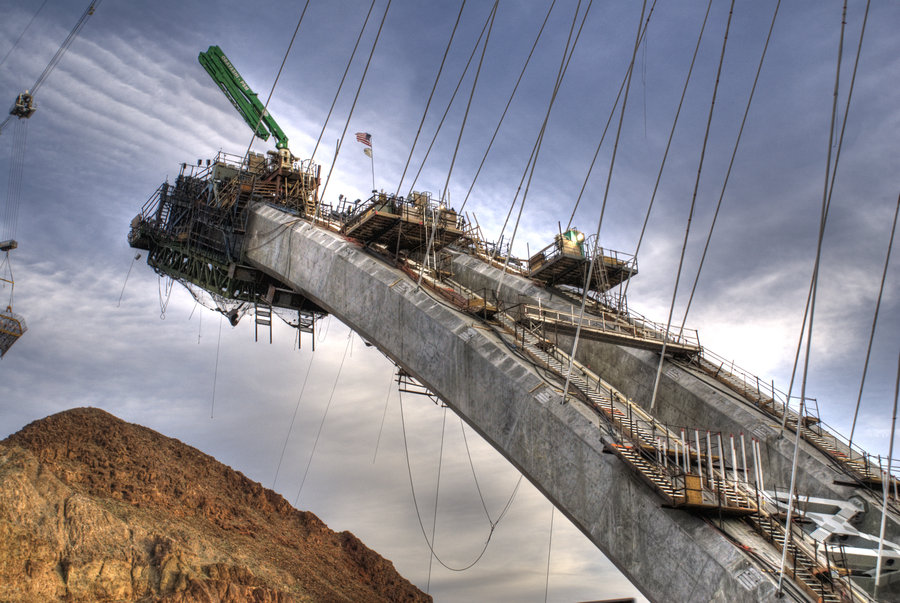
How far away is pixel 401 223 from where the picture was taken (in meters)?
25.6

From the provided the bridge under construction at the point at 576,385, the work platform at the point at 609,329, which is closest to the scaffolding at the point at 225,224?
the bridge under construction at the point at 576,385

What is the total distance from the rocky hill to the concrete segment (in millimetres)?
10102

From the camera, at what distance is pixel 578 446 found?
15.9 meters

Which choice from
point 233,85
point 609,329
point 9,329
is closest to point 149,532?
point 9,329

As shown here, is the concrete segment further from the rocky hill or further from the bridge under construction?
the rocky hill

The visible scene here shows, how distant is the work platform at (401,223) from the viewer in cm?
2544

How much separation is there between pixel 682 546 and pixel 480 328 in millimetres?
8903

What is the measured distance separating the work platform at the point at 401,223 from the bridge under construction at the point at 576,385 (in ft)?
0.28

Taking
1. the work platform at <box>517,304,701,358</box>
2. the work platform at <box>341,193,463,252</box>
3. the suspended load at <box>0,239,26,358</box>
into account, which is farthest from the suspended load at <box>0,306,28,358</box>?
the work platform at <box>517,304,701,358</box>

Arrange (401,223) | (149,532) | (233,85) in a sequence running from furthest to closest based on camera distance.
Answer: (233,85) → (401,223) → (149,532)

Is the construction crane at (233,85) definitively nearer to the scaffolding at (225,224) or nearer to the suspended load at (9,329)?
the scaffolding at (225,224)

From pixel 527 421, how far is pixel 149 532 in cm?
1483

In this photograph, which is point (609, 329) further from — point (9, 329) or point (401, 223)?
point (9, 329)

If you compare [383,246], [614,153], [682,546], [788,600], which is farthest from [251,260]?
[788,600]
